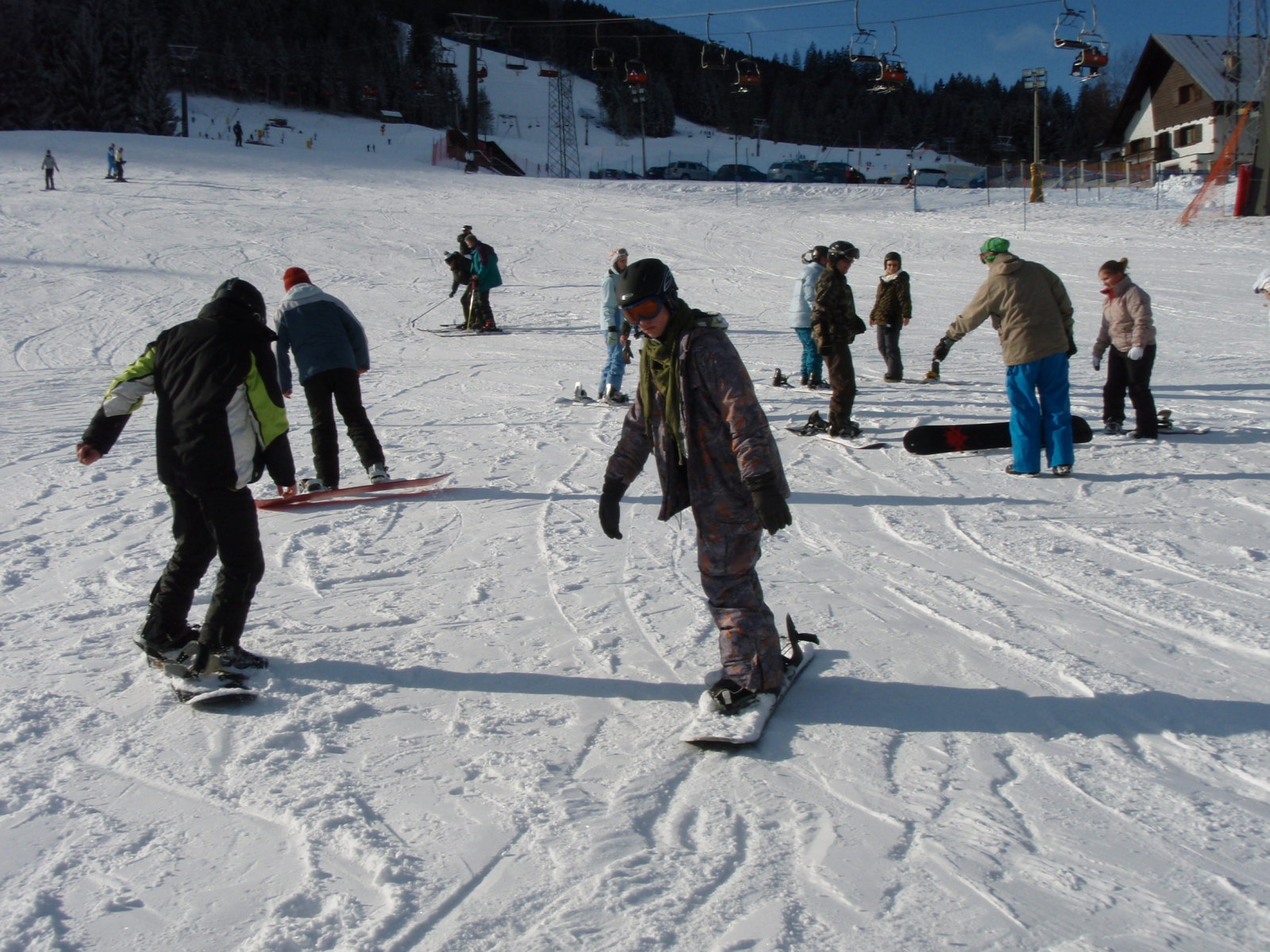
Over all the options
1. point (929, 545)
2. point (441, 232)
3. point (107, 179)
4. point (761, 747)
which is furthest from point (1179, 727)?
point (107, 179)

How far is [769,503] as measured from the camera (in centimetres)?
305

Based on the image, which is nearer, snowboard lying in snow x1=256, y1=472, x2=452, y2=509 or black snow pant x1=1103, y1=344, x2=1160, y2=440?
snowboard lying in snow x1=256, y1=472, x2=452, y2=509

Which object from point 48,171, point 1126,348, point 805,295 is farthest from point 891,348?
point 48,171

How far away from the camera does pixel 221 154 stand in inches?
1506

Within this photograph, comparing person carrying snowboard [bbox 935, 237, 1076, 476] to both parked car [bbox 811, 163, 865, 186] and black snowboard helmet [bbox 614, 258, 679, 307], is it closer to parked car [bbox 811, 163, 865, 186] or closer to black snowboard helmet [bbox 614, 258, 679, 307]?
black snowboard helmet [bbox 614, 258, 679, 307]

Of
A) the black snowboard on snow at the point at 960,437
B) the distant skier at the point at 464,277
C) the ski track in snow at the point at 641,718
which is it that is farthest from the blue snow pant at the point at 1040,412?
the distant skier at the point at 464,277

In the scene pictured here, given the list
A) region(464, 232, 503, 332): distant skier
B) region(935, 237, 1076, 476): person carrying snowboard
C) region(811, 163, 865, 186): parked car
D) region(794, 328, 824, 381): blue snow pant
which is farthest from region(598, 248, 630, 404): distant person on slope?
region(811, 163, 865, 186): parked car

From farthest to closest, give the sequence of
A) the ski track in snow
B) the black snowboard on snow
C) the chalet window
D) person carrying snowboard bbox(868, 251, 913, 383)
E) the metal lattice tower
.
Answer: the metal lattice tower
the chalet window
person carrying snowboard bbox(868, 251, 913, 383)
the black snowboard on snow
the ski track in snow

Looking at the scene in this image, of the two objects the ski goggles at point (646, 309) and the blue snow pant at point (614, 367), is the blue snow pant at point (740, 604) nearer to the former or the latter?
the ski goggles at point (646, 309)

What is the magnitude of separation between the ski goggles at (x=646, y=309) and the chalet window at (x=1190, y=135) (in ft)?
178

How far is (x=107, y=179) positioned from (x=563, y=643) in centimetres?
3279

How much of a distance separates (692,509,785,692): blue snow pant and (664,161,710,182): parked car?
48628 millimetres

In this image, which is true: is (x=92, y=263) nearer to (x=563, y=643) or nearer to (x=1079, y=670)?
(x=563, y=643)

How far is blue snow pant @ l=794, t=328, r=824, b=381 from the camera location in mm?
10492
